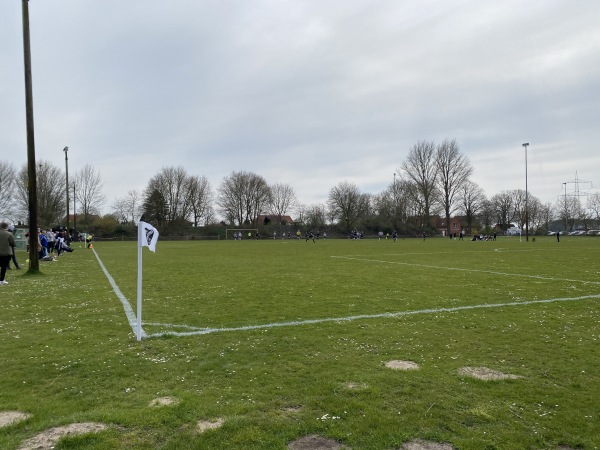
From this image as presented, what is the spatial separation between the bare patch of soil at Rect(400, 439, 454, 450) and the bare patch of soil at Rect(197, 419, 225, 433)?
1.44 metres

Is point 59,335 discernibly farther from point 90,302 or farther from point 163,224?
point 163,224

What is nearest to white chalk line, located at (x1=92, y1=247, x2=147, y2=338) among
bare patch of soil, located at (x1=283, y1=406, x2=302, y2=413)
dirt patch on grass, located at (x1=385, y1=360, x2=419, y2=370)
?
bare patch of soil, located at (x1=283, y1=406, x2=302, y2=413)

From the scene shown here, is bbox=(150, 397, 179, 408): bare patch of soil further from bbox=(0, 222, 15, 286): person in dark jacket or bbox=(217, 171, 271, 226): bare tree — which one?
bbox=(217, 171, 271, 226): bare tree

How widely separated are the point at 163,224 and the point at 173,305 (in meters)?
76.5

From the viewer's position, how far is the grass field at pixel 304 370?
11.1ft

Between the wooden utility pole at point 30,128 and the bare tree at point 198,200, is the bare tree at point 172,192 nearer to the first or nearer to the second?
the bare tree at point 198,200

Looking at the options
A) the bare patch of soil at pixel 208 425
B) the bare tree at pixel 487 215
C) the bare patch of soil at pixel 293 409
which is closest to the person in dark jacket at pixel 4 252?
the bare patch of soil at pixel 208 425

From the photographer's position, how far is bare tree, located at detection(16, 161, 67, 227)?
5919 cm

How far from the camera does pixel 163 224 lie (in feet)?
270

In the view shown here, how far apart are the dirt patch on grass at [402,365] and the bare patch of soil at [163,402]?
2.43 meters

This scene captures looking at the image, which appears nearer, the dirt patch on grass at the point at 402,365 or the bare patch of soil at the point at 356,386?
the bare patch of soil at the point at 356,386

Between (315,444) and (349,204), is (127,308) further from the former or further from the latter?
(349,204)

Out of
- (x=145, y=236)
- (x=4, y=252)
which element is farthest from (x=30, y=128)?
(x=145, y=236)

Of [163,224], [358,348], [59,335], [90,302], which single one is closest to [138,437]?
[358,348]
